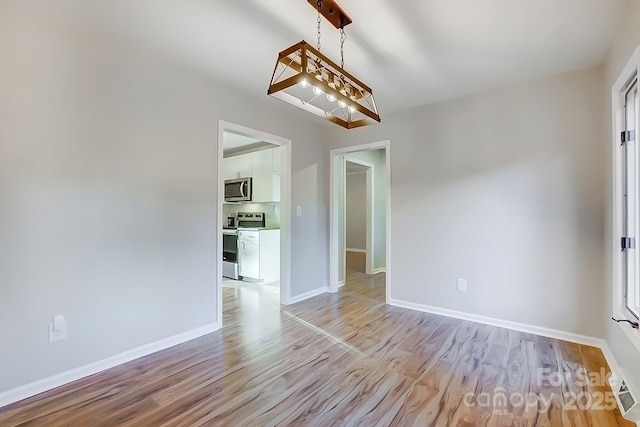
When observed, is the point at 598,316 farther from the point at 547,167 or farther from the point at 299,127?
the point at 299,127

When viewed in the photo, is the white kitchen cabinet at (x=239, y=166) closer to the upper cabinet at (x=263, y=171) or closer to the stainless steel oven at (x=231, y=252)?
the upper cabinet at (x=263, y=171)

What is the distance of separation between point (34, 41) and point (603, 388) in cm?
434

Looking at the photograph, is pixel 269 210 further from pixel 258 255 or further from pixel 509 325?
pixel 509 325

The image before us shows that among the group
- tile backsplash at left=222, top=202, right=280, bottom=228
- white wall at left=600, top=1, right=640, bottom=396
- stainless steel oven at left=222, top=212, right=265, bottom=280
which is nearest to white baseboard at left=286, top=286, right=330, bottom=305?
stainless steel oven at left=222, top=212, right=265, bottom=280

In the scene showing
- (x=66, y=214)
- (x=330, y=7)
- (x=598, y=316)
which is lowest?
(x=598, y=316)

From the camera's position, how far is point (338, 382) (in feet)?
6.88

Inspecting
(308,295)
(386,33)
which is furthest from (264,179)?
(386,33)

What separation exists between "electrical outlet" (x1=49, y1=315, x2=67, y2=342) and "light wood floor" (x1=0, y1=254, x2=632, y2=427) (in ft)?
1.08

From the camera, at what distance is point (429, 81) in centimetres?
298

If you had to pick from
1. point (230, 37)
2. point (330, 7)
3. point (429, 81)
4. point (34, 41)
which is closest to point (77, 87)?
point (34, 41)

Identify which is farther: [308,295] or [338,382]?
[308,295]

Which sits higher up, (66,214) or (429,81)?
(429,81)

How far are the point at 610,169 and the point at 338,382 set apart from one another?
262 centimetres

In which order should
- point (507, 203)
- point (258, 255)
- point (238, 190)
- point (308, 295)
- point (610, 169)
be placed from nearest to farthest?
1. point (610, 169)
2. point (507, 203)
3. point (308, 295)
4. point (258, 255)
5. point (238, 190)
